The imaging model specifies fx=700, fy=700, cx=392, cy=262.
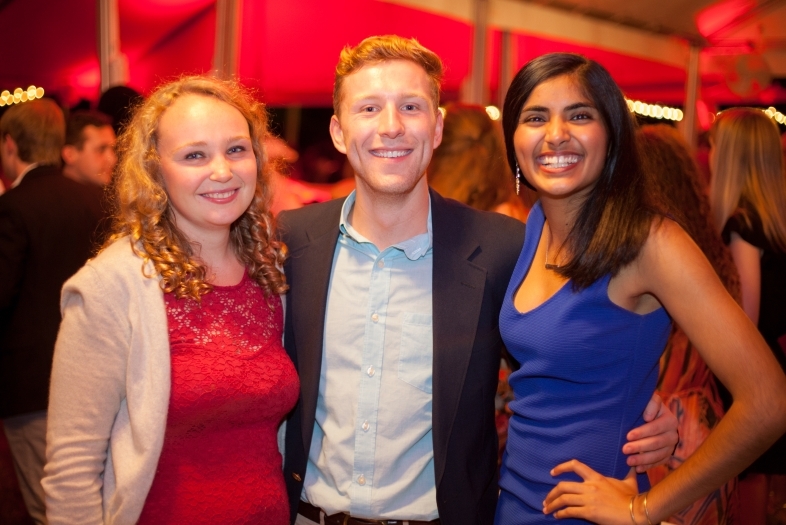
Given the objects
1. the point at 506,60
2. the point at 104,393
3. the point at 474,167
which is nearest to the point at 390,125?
the point at 104,393

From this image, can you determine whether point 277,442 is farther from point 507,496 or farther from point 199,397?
point 507,496

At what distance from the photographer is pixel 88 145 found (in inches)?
152

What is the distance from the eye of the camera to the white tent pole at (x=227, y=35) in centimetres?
502

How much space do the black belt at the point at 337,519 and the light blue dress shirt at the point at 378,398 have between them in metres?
0.02

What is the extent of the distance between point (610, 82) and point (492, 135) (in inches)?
54.0

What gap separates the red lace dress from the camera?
5.38 feet

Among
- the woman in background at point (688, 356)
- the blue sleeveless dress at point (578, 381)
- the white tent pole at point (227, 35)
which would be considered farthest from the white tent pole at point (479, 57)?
the blue sleeveless dress at point (578, 381)

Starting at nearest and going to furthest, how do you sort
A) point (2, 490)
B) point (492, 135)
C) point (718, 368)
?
1. point (718, 368)
2. point (492, 135)
3. point (2, 490)

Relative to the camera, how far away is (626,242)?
Result: 1.58 meters

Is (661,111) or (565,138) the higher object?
(661,111)

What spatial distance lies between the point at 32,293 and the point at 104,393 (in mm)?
1795

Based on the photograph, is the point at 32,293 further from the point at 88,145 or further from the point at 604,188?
the point at 604,188

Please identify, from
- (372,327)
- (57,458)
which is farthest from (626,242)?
(57,458)

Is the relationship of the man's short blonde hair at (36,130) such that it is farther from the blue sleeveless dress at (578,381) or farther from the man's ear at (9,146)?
the blue sleeveless dress at (578,381)
